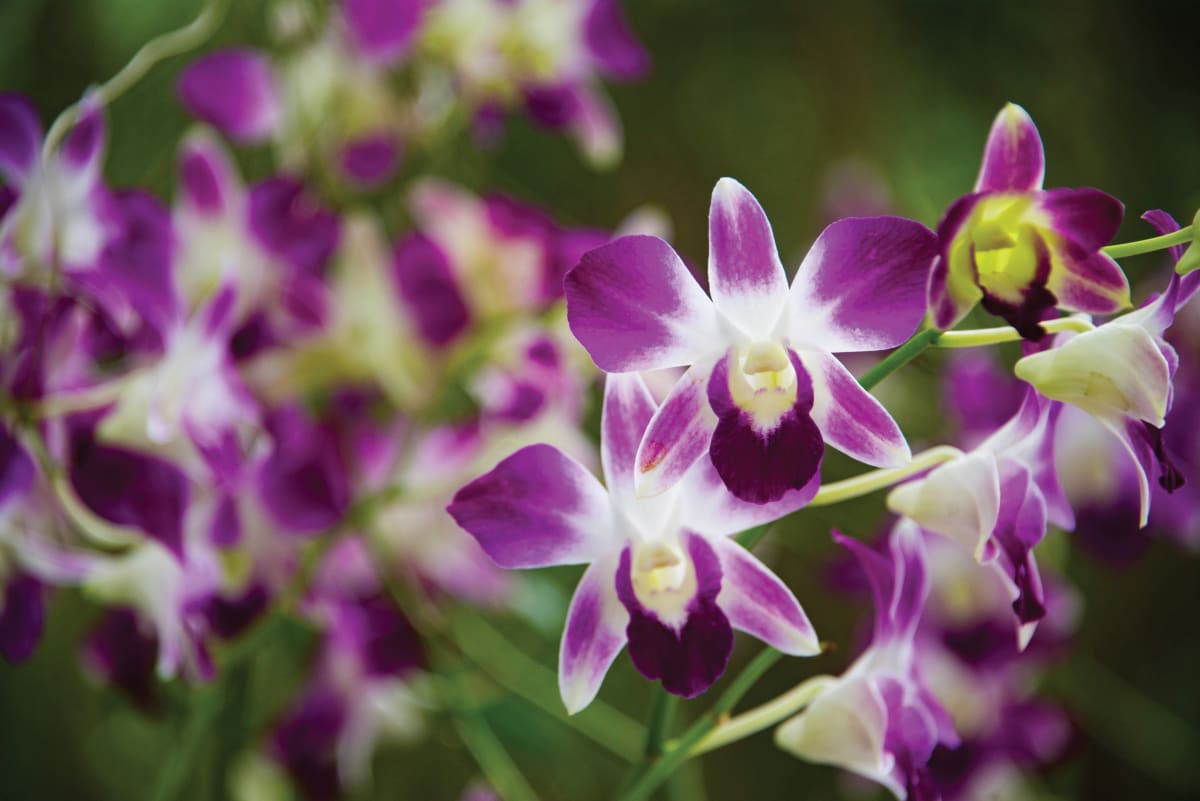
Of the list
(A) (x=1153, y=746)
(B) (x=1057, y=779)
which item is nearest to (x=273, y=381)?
(B) (x=1057, y=779)

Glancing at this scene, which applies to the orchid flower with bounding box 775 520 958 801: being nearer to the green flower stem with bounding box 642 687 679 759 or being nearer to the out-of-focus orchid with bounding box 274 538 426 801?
the green flower stem with bounding box 642 687 679 759

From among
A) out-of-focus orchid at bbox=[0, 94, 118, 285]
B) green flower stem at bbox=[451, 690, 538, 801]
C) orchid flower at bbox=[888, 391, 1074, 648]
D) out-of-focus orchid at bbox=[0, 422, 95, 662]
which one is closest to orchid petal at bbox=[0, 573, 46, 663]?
out-of-focus orchid at bbox=[0, 422, 95, 662]

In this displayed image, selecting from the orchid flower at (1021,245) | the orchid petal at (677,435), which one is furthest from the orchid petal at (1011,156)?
the orchid petal at (677,435)

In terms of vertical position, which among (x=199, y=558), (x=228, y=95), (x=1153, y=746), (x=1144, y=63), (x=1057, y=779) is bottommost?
(x=1153, y=746)

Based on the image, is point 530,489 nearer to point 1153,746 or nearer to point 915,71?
point 1153,746

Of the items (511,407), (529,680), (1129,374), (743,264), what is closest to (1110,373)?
(1129,374)

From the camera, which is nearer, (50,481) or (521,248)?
(50,481)

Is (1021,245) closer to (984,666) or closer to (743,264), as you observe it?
(743,264)

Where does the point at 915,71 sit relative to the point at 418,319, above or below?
below
